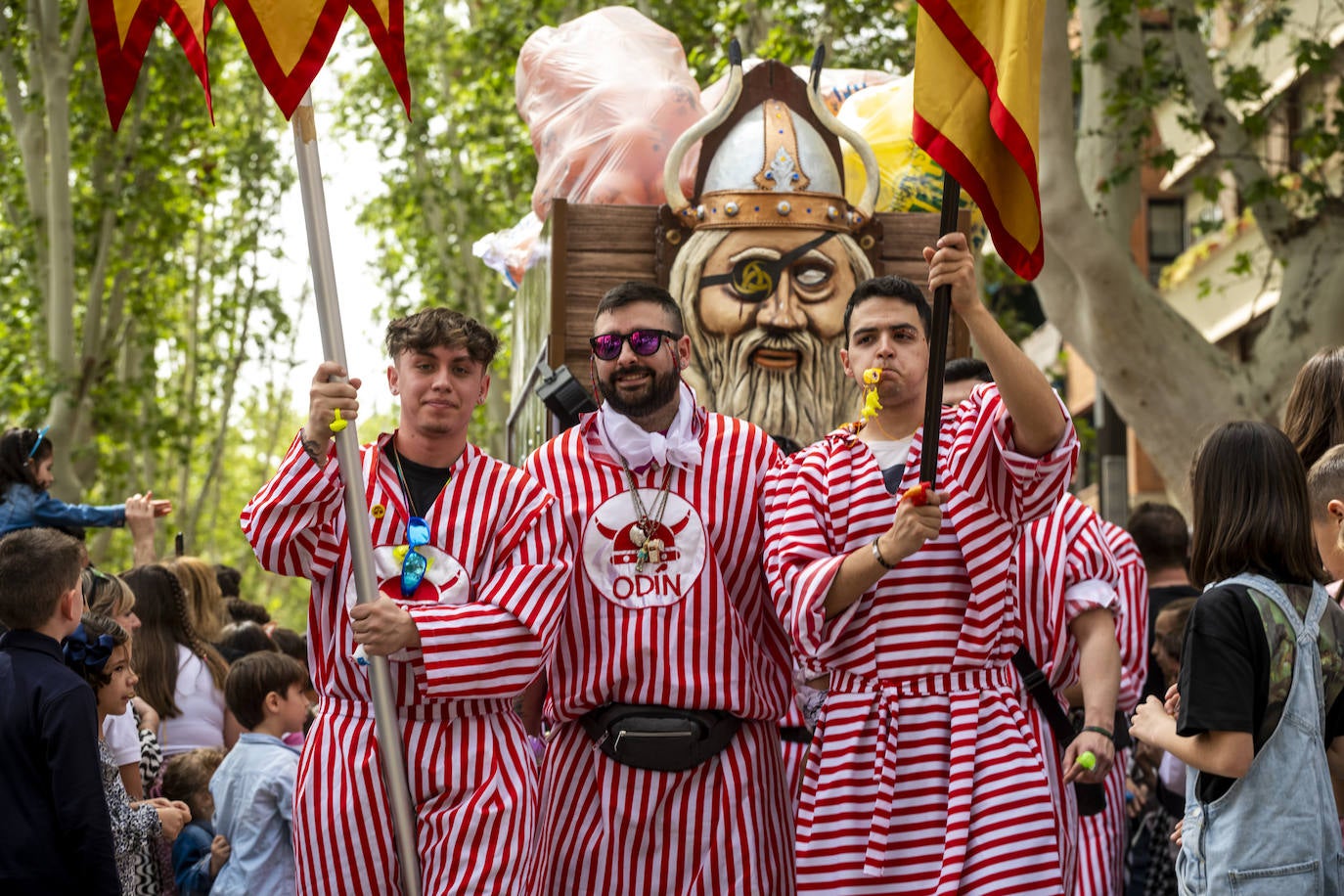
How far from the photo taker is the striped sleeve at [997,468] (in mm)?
4242

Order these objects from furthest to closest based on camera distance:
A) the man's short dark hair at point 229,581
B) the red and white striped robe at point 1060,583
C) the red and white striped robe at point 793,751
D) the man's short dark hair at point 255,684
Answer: the man's short dark hair at point 229,581, the man's short dark hair at point 255,684, the red and white striped robe at point 793,751, the red and white striped robe at point 1060,583

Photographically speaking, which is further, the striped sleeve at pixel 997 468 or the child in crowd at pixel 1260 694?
the striped sleeve at pixel 997 468

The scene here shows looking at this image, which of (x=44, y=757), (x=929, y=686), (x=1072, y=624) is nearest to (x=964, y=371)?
(x=1072, y=624)

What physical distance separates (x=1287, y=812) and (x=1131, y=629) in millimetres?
2288

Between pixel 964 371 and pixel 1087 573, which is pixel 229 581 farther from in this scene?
pixel 1087 573

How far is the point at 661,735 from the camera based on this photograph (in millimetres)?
4500

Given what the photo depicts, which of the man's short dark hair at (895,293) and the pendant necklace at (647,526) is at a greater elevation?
the man's short dark hair at (895,293)

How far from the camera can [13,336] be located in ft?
62.2

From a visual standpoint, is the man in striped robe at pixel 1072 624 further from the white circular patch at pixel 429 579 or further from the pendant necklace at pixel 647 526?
the white circular patch at pixel 429 579

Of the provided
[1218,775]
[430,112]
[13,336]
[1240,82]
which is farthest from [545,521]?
[430,112]

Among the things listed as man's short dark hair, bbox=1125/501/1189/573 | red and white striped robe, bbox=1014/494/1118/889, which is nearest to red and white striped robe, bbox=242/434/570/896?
red and white striped robe, bbox=1014/494/1118/889

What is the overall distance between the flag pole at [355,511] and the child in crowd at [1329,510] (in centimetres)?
213

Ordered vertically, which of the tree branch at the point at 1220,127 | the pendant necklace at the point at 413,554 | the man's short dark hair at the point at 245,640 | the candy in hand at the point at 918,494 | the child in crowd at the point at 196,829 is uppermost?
the tree branch at the point at 1220,127

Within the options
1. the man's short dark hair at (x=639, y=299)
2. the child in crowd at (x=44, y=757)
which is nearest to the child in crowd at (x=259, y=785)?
the child in crowd at (x=44, y=757)
